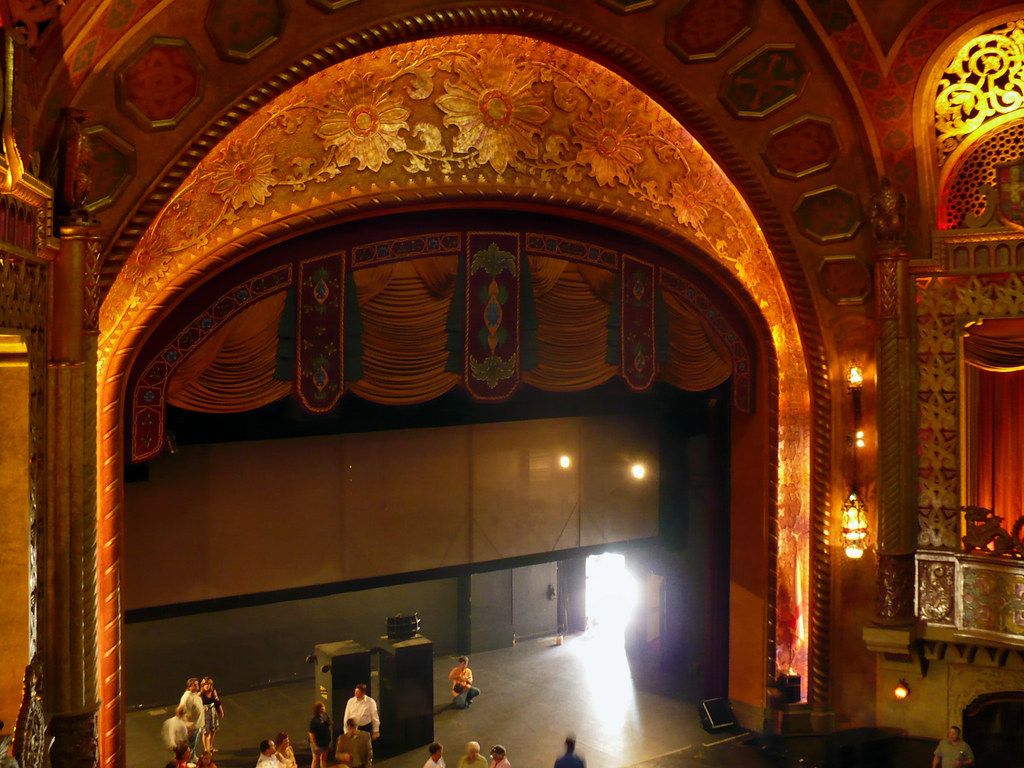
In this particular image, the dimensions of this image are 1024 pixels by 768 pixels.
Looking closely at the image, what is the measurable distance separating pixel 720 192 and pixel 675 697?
17.6ft

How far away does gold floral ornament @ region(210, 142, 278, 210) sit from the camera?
659cm

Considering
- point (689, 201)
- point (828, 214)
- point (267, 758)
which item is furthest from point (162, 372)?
point (828, 214)

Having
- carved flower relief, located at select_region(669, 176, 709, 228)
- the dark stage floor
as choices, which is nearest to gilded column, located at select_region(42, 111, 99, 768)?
the dark stage floor

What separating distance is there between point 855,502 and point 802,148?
297 cm

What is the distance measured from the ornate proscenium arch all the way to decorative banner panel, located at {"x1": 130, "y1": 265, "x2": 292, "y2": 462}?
1.01 feet

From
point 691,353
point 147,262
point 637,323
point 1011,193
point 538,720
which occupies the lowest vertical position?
point 538,720

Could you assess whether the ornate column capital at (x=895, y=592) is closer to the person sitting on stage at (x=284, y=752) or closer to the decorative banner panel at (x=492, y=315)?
the decorative banner panel at (x=492, y=315)

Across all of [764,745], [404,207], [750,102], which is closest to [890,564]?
[764,745]

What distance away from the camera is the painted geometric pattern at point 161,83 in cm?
580

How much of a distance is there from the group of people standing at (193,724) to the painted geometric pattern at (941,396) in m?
6.04

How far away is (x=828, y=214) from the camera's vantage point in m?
8.36

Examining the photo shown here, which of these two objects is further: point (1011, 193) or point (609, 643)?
point (609, 643)

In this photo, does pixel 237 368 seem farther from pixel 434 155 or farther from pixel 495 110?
pixel 495 110

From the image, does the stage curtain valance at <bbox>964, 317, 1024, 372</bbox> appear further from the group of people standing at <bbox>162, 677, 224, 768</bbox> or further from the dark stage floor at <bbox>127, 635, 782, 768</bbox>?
the group of people standing at <bbox>162, 677, 224, 768</bbox>
